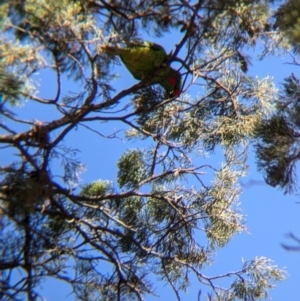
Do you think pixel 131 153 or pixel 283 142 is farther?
pixel 131 153

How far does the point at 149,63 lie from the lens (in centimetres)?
206

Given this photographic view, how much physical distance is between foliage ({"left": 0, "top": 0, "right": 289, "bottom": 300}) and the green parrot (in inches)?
2.2

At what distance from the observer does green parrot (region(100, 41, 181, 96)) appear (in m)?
1.98

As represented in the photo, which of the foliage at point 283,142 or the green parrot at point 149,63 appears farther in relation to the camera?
the green parrot at point 149,63

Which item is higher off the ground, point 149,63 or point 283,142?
point 149,63

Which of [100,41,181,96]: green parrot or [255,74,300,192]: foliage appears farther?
[100,41,181,96]: green parrot

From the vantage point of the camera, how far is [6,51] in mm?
1588

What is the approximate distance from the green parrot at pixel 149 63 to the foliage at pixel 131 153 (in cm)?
6

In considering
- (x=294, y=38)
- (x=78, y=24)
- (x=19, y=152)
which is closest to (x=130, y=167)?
(x=19, y=152)

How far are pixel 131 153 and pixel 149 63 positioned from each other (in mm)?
685

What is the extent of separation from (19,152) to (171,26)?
0.66m

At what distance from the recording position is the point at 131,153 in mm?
2668

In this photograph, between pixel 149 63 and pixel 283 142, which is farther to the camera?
pixel 149 63

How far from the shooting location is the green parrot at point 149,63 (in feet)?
6.49
